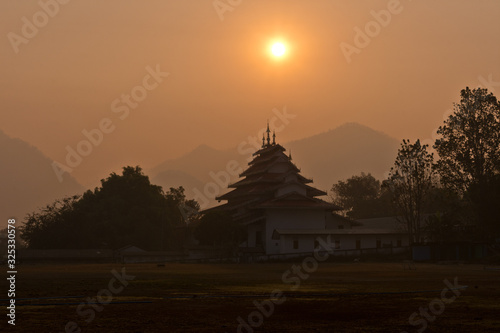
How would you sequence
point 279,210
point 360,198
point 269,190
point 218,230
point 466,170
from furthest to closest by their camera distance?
Answer: point 360,198, point 269,190, point 279,210, point 218,230, point 466,170

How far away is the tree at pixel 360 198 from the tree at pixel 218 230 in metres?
71.6

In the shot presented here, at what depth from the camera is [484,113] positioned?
7544 cm

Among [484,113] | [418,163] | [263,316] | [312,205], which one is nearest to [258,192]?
[312,205]

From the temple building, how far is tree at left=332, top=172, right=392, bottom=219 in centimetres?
5609

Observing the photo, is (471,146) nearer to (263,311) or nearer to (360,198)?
(263,311)

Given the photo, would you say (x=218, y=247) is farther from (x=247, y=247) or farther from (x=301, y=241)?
(x=301, y=241)

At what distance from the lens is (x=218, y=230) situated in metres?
86.9

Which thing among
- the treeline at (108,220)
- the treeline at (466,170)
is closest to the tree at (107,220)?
the treeline at (108,220)

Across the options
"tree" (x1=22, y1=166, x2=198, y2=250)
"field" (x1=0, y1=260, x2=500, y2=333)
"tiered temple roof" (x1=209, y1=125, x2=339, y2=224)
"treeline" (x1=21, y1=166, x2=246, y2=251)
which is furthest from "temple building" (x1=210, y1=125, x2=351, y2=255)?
"field" (x1=0, y1=260, x2=500, y2=333)

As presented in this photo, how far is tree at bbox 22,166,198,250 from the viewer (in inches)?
3777

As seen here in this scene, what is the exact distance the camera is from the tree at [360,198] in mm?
156000

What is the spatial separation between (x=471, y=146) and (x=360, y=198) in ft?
307

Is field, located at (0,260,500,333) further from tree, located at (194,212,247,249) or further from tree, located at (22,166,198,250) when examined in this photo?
tree, located at (22,166,198,250)

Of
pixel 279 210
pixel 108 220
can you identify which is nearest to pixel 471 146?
pixel 279 210
